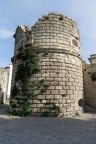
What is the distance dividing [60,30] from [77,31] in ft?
6.98

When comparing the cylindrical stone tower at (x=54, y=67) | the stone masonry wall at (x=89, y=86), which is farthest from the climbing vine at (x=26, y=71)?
the stone masonry wall at (x=89, y=86)

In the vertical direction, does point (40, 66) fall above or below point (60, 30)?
below

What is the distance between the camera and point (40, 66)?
406 inches

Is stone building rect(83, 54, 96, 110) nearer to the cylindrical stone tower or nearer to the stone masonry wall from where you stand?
the stone masonry wall

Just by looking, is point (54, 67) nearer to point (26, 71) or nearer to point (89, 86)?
point (26, 71)

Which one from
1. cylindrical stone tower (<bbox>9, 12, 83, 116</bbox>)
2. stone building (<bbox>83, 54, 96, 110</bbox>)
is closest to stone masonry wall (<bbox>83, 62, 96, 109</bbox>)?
stone building (<bbox>83, 54, 96, 110</bbox>)

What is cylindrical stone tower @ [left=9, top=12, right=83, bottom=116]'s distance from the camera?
9625mm

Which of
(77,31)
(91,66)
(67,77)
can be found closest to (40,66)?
(67,77)

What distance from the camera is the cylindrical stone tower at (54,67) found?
9625 millimetres

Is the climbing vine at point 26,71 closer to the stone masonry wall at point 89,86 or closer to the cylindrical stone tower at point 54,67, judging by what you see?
the cylindrical stone tower at point 54,67

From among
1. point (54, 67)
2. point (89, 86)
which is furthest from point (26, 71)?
point (89, 86)

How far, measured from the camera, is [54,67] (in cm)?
1030

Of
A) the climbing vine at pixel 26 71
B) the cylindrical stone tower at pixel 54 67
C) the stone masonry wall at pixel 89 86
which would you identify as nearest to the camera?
the cylindrical stone tower at pixel 54 67

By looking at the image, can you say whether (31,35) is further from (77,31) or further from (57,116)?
(57,116)
